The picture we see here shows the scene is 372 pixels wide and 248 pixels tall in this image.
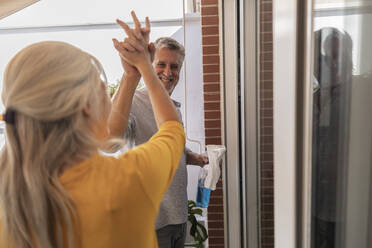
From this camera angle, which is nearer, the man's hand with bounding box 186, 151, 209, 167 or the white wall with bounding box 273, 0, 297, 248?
the white wall with bounding box 273, 0, 297, 248

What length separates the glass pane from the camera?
0.38 meters

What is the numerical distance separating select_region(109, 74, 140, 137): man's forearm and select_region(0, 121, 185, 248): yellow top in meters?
0.29

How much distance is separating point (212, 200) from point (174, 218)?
4.38ft

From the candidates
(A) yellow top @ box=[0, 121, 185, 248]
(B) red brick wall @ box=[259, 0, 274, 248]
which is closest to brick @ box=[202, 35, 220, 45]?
(B) red brick wall @ box=[259, 0, 274, 248]

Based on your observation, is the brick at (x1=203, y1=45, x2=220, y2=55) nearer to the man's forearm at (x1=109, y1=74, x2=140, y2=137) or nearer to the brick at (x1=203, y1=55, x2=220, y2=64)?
the brick at (x1=203, y1=55, x2=220, y2=64)

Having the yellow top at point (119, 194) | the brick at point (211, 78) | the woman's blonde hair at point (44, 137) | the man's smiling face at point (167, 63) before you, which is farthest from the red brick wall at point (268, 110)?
the brick at point (211, 78)

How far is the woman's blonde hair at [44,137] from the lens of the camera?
592 millimetres

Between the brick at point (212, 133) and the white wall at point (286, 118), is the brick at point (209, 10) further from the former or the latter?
the white wall at point (286, 118)

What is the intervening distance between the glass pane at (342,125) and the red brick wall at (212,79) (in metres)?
2.27

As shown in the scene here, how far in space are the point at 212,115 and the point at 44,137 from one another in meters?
2.23

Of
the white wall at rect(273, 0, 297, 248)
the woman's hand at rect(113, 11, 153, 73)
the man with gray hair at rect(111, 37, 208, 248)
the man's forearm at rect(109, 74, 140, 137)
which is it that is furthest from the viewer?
the man with gray hair at rect(111, 37, 208, 248)

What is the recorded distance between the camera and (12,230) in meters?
0.64

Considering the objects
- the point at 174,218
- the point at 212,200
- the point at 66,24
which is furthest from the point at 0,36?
the point at 174,218

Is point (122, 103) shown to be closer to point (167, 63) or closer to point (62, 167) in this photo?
point (62, 167)
